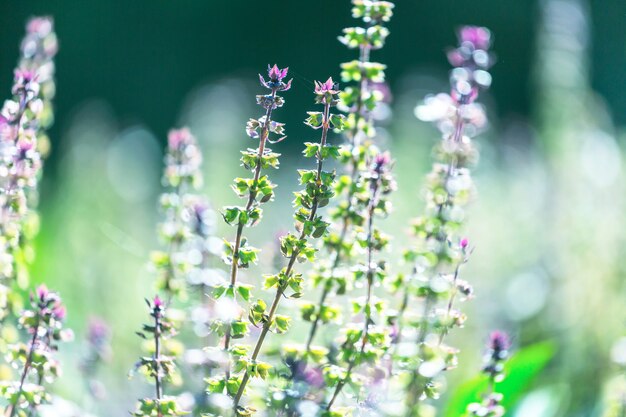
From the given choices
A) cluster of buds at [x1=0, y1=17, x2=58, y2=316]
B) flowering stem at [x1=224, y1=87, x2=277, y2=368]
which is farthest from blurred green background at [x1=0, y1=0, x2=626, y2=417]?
cluster of buds at [x1=0, y1=17, x2=58, y2=316]

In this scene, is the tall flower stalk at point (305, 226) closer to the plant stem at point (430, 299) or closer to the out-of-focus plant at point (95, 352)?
the plant stem at point (430, 299)

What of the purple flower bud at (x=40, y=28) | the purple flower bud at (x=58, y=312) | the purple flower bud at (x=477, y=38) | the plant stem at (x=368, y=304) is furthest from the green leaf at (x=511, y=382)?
the purple flower bud at (x=40, y=28)

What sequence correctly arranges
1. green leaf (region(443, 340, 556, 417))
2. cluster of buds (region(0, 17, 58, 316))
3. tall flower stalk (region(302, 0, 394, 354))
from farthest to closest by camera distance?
green leaf (region(443, 340, 556, 417)) → cluster of buds (region(0, 17, 58, 316)) → tall flower stalk (region(302, 0, 394, 354))

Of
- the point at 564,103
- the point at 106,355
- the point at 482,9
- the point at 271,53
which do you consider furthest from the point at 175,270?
the point at 482,9

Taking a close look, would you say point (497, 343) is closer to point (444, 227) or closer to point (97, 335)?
point (444, 227)

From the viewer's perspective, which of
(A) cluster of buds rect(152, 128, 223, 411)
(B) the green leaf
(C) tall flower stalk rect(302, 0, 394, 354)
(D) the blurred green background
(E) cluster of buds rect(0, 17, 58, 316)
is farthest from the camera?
(D) the blurred green background

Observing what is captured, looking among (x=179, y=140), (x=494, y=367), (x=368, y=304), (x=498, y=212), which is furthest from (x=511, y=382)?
(x=498, y=212)

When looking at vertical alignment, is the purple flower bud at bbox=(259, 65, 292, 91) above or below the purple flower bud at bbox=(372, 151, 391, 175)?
above

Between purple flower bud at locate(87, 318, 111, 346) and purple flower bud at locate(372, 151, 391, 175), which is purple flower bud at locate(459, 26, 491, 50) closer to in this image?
purple flower bud at locate(372, 151, 391, 175)
